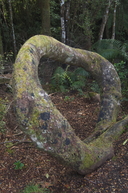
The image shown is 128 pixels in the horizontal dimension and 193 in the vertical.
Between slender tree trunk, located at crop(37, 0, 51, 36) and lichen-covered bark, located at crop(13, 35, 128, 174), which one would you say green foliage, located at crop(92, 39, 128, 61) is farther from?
lichen-covered bark, located at crop(13, 35, 128, 174)

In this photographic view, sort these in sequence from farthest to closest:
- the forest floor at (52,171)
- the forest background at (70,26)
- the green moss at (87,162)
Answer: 1. the forest background at (70,26)
2. the green moss at (87,162)
3. the forest floor at (52,171)

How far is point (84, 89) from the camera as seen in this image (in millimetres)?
8039

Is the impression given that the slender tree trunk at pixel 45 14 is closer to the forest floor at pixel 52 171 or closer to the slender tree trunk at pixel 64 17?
the slender tree trunk at pixel 64 17

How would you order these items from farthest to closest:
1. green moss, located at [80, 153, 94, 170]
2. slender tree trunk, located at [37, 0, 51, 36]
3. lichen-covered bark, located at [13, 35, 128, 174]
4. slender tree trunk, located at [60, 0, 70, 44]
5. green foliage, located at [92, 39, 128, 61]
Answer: slender tree trunk, located at [37, 0, 51, 36], slender tree trunk, located at [60, 0, 70, 44], green foliage, located at [92, 39, 128, 61], green moss, located at [80, 153, 94, 170], lichen-covered bark, located at [13, 35, 128, 174]

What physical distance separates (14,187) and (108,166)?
1.45 meters

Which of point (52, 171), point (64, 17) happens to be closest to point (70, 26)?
point (64, 17)

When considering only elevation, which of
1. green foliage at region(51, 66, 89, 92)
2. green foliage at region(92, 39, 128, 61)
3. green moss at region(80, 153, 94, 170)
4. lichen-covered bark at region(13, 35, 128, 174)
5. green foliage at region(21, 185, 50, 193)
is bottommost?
green foliage at region(51, 66, 89, 92)

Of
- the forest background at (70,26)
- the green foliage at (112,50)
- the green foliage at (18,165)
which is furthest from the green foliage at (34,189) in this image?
the green foliage at (112,50)

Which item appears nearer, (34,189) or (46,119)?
(46,119)

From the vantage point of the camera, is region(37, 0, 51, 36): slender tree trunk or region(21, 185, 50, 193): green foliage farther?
region(37, 0, 51, 36): slender tree trunk

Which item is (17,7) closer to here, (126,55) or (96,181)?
(126,55)

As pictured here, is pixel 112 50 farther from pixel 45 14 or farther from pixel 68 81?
pixel 45 14

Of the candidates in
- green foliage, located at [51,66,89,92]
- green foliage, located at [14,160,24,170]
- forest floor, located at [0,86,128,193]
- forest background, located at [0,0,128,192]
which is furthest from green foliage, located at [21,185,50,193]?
green foliage, located at [51,66,89,92]

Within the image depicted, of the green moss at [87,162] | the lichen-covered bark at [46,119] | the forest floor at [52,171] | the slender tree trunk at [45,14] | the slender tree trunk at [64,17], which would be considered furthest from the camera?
the slender tree trunk at [45,14]
